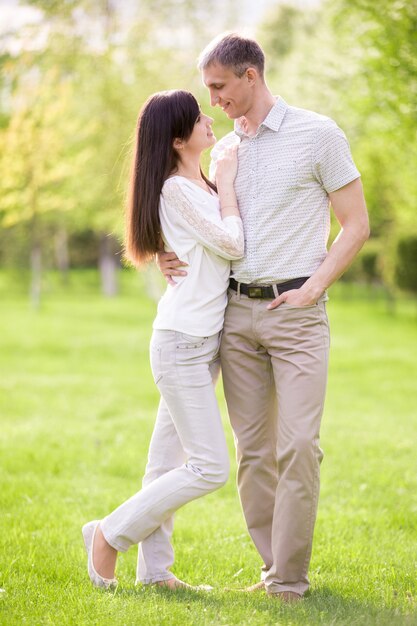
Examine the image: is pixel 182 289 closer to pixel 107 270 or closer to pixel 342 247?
pixel 342 247

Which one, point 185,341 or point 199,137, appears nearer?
point 185,341

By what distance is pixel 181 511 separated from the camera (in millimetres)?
5957

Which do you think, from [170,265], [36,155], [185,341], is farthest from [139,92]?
[185,341]

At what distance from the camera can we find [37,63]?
1081cm

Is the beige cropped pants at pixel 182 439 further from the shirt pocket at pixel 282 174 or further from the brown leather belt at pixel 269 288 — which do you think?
the shirt pocket at pixel 282 174

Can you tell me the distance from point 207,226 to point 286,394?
33.0 inches

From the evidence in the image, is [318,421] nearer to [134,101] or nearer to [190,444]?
[190,444]

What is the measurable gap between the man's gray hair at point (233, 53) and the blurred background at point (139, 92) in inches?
4.8

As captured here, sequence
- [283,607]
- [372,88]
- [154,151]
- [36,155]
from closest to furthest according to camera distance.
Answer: [283,607] → [154,151] → [372,88] → [36,155]

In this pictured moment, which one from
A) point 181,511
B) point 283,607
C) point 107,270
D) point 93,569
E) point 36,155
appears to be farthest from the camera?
point 107,270

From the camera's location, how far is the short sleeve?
383cm

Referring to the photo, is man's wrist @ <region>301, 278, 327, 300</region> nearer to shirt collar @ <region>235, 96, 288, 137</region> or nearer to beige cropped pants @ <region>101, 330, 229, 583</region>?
beige cropped pants @ <region>101, 330, 229, 583</region>

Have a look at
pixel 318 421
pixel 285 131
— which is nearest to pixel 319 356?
pixel 318 421

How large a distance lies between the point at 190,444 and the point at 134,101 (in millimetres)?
13015
